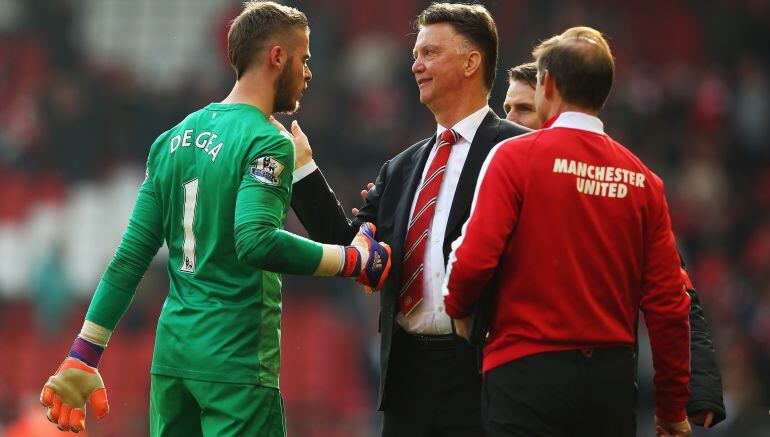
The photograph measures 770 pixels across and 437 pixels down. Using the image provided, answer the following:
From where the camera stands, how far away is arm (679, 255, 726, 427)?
3.78 metres

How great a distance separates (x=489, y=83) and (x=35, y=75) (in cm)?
1167

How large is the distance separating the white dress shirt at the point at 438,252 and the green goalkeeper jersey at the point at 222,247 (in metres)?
0.52

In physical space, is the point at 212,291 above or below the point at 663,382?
above

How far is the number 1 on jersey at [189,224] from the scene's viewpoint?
3844mm

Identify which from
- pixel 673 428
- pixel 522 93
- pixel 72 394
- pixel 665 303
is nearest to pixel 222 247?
pixel 72 394

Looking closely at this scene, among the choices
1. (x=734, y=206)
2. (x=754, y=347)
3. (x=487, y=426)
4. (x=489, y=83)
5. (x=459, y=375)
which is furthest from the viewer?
(x=734, y=206)

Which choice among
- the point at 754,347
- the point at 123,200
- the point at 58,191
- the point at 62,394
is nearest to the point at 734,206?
the point at 754,347

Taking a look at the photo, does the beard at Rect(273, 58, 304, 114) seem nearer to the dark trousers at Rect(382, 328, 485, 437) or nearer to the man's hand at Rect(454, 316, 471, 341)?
the dark trousers at Rect(382, 328, 485, 437)

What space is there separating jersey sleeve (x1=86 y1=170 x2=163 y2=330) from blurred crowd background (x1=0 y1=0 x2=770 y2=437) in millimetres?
5996

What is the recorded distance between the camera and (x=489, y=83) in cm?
450

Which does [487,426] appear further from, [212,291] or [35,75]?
[35,75]

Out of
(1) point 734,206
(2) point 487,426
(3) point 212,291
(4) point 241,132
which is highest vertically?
(4) point 241,132

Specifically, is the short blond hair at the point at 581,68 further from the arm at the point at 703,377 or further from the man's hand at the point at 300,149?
the man's hand at the point at 300,149

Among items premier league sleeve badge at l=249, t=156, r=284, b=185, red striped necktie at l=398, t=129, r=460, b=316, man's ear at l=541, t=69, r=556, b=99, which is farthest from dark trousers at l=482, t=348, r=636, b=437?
premier league sleeve badge at l=249, t=156, r=284, b=185
